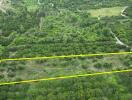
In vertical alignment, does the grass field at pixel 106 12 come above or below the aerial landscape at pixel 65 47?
above

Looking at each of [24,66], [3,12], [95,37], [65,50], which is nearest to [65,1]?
[3,12]

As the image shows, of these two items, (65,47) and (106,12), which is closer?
(65,47)

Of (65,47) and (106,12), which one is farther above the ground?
(106,12)

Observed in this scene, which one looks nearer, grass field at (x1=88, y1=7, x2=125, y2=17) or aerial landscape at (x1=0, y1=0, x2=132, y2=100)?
aerial landscape at (x1=0, y1=0, x2=132, y2=100)

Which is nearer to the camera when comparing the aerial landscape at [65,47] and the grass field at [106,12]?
the aerial landscape at [65,47]

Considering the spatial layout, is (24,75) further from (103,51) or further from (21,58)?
(103,51)

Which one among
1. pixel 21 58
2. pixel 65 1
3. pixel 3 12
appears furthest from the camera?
pixel 65 1

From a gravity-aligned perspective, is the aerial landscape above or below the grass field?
below
